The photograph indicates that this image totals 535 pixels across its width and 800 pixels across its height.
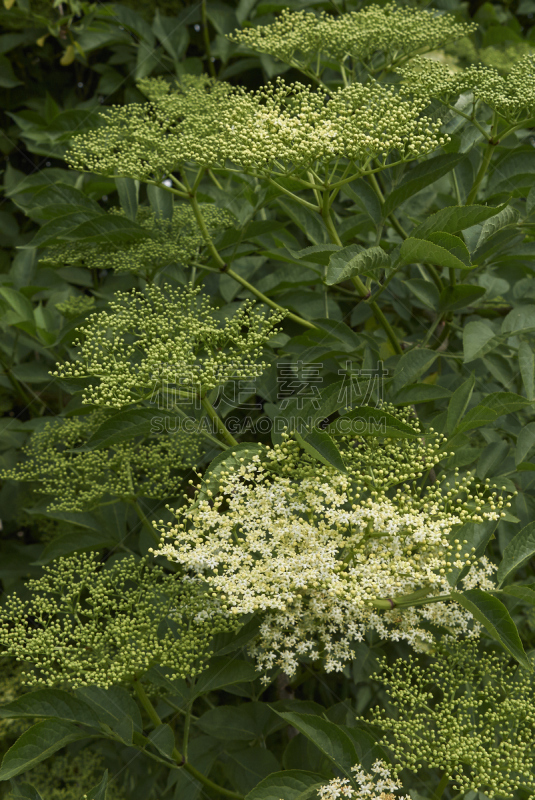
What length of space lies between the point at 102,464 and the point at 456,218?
1.36 meters

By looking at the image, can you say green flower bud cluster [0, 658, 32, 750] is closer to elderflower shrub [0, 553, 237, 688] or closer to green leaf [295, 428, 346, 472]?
elderflower shrub [0, 553, 237, 688]

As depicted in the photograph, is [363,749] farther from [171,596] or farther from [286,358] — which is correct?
[286,358]

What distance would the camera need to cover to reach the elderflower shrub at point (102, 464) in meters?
2.14

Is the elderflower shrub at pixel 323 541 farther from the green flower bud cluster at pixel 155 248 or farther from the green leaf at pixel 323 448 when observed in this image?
the green flower bud cluster at pixel 155 248

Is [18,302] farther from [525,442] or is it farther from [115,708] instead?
[525,442]

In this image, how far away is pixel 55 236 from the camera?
93.4 inches

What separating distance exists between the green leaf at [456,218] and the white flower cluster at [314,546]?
58 cm

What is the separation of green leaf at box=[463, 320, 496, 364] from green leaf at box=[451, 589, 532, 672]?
0.73 m

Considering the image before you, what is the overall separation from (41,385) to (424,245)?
201 cm

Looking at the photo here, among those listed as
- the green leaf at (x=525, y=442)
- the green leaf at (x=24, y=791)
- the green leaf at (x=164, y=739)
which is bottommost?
the green leaf at (x=24, y=791)

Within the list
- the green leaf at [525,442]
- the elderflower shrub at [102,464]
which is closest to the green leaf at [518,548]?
the green leaf at [525,442]

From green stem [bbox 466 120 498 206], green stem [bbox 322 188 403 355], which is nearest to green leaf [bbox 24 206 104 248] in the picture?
green stem [bbox 322 188 403 355]

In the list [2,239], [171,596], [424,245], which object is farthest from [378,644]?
[2,239]

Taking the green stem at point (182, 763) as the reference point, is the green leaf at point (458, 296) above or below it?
above
